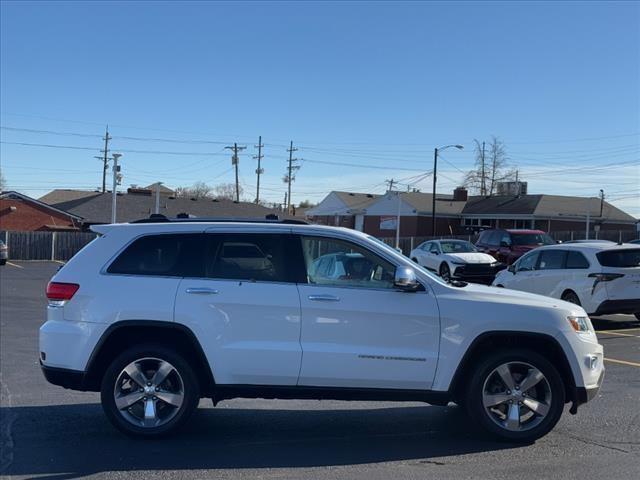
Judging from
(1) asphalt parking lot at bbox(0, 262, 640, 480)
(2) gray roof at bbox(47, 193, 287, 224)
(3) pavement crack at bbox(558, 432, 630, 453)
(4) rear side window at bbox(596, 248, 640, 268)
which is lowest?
(1) asphalt parking lot at bbox(0, 262, 640, 480)

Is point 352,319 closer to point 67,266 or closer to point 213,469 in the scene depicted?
point 213,469

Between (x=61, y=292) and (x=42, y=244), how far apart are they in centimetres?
3919

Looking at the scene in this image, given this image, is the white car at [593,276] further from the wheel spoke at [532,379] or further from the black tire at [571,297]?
the wheel spoke at [532,379]

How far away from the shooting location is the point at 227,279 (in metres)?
5.48

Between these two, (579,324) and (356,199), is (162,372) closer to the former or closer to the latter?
(579,324)

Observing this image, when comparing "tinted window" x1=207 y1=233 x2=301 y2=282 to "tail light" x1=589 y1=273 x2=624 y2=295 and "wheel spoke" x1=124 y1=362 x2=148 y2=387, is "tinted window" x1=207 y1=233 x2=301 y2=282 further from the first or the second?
"tail light" x1=589 y1=273 x2=624 y2=295

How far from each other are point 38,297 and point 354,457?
16.6 metres

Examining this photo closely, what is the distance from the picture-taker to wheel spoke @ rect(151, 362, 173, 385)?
17.8 feet

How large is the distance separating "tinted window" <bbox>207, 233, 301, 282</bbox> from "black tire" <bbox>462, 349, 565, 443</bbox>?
5.85 ft

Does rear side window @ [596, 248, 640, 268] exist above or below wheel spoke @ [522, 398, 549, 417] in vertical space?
above

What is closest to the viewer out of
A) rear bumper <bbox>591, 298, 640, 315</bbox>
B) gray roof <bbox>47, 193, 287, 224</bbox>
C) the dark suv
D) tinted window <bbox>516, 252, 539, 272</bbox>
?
rear bumper <bbox>591, 298, 640, 315</bbox>

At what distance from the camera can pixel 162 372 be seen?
17.9 ft

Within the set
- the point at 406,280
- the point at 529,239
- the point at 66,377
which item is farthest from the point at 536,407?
the point at 529,239

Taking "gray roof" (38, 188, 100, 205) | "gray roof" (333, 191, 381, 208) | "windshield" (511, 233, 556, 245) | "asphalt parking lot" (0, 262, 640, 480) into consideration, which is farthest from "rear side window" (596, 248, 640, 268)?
"gray roof" (38, 188, 100, 205)
